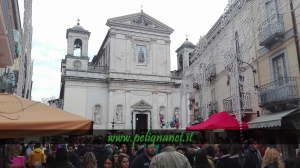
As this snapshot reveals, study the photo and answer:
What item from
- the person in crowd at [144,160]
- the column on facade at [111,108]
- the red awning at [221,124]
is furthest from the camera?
the column on facade at [111,108]

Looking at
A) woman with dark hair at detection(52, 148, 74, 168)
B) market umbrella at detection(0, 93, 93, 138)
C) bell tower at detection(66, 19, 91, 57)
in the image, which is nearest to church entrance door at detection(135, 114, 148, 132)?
bell tower at detection(66, 19, 91, 57)

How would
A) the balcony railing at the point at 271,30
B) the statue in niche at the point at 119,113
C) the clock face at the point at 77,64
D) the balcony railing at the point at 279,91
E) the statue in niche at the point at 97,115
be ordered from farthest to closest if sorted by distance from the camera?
1. the clock face at the point at 77,64
2. the statue in niche at the point at 119,113
3. the statue in niche at the point at 97,115
4. the balcony railing at the point at 271,30
5. the balcony railing at the point at 279,91

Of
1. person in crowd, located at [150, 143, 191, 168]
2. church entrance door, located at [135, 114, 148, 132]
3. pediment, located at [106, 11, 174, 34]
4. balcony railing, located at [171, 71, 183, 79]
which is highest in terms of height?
pediment, located at [106, 11, 174, 34]

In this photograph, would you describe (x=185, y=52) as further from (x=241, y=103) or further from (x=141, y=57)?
(x=241, y=103)

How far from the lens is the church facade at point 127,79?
90.3ft

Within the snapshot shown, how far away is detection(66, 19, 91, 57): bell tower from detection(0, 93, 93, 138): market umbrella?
2508 cm

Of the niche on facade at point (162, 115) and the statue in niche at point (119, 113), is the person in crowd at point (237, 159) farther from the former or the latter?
the niche on facade at point (162, 115)

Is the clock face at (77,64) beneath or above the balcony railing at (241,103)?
above

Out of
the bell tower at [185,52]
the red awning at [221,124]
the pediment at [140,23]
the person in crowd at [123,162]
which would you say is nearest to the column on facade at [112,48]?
the pediment at [140,23]

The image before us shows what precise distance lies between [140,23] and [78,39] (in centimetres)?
738

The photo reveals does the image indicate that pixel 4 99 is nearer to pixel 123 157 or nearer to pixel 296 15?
pixel 123 157

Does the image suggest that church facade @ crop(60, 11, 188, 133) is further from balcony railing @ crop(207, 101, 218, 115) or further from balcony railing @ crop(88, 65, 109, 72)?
balcony railing @ crop(207, 101, 218, 115)

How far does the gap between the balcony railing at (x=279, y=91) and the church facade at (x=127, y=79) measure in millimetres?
15577

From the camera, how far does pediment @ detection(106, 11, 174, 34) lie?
2973cm
